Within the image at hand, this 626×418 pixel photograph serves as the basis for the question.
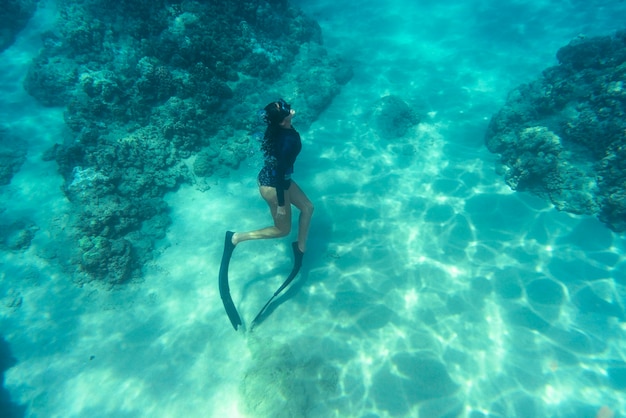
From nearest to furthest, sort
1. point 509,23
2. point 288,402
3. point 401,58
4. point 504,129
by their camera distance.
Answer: point 288,402 < point 504,129 < point 401,58 < point 509,23

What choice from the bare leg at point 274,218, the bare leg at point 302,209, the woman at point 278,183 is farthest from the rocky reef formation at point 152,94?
the bare leg at point 302,209

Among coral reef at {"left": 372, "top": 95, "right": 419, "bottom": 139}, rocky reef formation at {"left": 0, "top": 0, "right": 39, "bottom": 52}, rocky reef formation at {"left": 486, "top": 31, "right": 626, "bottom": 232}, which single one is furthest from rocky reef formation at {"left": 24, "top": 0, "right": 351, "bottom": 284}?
A: rocky reef formation at {"left": 486, "top": 31, "right": 626, "bottom": 232}

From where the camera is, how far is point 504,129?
9367mm

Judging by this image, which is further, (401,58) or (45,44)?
(401,58)

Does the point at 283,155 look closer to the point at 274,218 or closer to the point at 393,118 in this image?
the point at 274,218

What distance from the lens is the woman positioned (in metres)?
4.50

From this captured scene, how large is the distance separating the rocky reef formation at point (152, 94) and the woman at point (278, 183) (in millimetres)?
3145

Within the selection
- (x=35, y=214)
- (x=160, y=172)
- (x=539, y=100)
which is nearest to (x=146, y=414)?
(x=160, y=172)

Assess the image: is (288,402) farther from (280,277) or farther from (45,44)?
(45,44)

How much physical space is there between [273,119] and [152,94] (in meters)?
7.41

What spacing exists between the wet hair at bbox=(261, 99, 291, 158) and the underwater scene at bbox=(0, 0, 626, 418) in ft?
0.47

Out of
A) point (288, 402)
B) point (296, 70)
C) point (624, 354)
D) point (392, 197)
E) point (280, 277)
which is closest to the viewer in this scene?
point (288, 402)

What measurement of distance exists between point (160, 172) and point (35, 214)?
3894 millimetres

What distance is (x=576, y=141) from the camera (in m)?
8.20
